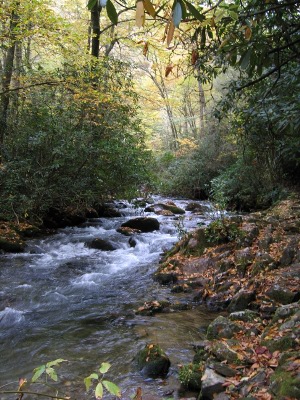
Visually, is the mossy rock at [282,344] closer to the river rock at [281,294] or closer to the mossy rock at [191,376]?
the mossy rock at [191,376]

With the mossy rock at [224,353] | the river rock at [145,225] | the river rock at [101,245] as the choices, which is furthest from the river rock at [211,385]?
the river rock at [145,225]

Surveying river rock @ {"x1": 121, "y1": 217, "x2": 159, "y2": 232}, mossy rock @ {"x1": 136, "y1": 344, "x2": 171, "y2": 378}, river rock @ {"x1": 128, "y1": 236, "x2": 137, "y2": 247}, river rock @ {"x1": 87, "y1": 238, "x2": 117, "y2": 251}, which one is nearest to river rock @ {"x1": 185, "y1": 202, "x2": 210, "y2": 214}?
river rock @ {"x1": 121, "y1": 217, "x2": 159, "y2": 232}

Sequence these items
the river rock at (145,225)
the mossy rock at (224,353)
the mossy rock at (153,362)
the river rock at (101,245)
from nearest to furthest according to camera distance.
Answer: the mossy rock at (224,353)
the mossy rock at (153,362)
the river rock at (101,245)
the river rock at (145,225)

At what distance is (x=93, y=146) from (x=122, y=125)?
130 cm

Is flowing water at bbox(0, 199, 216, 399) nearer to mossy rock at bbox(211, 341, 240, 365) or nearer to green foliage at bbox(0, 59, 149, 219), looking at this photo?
mossy rock at bbox(211, 341, 240, 365)

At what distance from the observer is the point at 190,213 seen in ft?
47.6

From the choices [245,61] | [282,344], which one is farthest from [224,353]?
[245,61]

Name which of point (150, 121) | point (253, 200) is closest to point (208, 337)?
point (253, 200)

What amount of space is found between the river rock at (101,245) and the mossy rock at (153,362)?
19.4ft

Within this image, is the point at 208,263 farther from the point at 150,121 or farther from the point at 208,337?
the point at 150,121

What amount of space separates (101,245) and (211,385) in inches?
278

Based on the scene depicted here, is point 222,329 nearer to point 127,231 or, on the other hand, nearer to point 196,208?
point 127,231

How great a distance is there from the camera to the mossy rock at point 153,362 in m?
3.62

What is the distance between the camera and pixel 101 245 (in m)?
9.70
